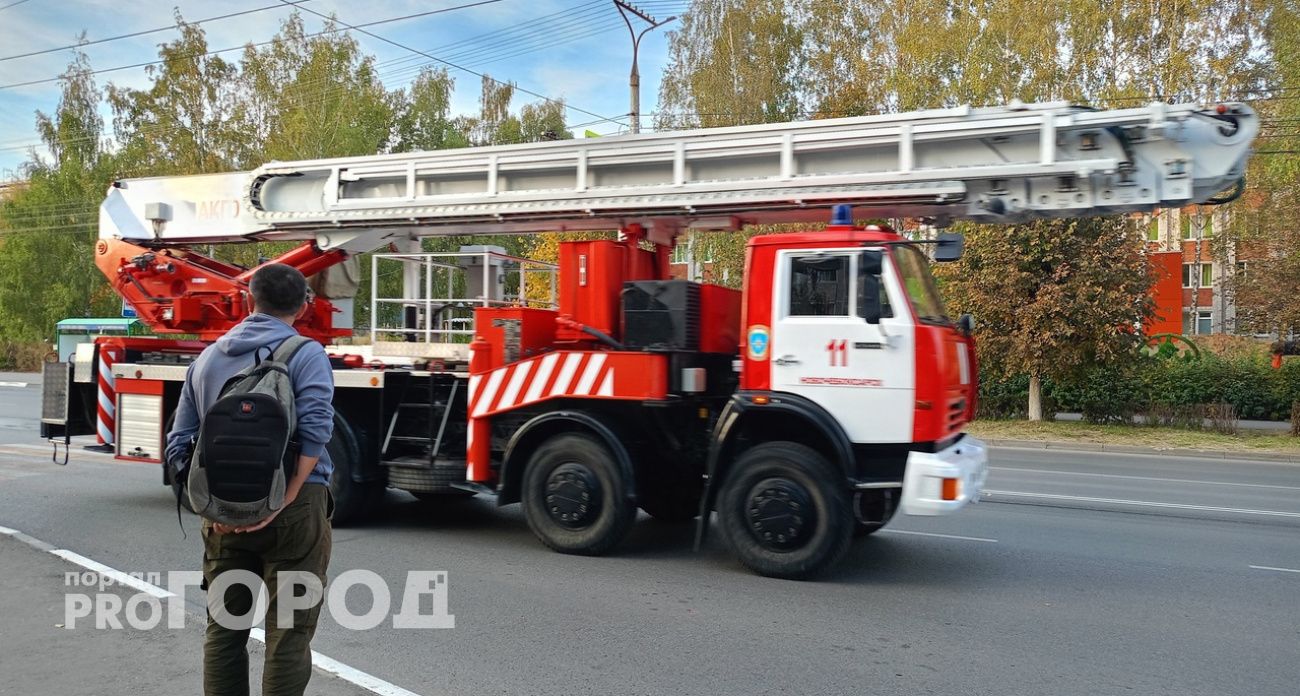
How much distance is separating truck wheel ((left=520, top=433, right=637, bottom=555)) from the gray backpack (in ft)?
13.6

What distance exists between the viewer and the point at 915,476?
6.32 meters

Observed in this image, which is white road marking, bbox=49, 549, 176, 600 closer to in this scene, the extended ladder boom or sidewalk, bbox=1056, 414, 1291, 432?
the extended ladder boom

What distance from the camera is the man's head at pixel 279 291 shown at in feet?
11.5

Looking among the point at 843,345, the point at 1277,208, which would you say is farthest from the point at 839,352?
the point at 1277,208

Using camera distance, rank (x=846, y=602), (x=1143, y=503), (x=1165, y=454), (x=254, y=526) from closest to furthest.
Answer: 1. (x=254, y=526)
2. (x=846, y=602)
3. (x=1143, y=503)
4. (x=1165, y=454)

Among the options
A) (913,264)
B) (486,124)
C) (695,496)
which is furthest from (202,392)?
(486,124)

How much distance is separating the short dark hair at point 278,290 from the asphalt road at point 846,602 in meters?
2.07

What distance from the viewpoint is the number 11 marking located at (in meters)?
6.66

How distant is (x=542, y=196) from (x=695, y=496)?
3.00 m

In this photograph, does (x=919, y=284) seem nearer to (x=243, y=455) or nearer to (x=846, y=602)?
(x=846, y=602)

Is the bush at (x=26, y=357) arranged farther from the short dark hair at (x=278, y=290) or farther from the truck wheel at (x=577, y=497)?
the short dark hair at (x=278, y=290)

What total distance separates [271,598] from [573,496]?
13.2 ft

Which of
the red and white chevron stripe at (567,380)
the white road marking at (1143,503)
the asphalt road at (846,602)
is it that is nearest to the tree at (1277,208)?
the white road marking at (1143,503)

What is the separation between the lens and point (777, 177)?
7.23 m
